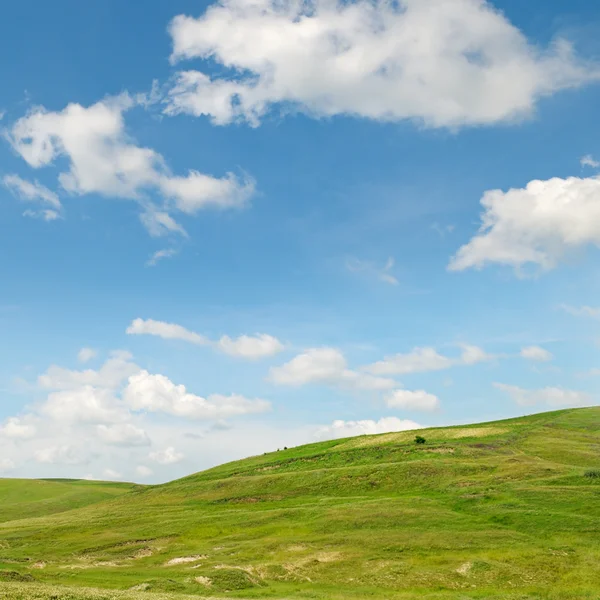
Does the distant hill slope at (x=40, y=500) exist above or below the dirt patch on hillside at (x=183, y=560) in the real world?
above

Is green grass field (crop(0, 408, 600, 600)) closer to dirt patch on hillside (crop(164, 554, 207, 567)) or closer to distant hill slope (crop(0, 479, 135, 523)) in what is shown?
dirt patch on hillside (crop(164, 554, 207, 567))

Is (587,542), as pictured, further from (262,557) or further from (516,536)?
(262,557)

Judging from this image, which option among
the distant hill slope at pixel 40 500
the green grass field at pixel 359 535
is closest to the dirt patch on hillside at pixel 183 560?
the green grass field at pixel 359 535

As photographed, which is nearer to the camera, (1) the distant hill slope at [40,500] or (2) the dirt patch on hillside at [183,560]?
(2) the dirt patch on hillside at [183,560]

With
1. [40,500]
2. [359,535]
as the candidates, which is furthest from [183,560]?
[40,500]

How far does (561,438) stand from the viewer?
5453 inches

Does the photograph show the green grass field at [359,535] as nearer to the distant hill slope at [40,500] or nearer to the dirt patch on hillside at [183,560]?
the dirt patch on hillside at [183,560]

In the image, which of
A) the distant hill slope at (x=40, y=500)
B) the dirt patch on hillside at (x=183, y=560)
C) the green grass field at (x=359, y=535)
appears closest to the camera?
the green grass field at (x=359, y=535)

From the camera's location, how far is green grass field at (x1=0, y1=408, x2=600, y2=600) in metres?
55.8

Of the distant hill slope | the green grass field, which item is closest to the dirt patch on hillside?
the green grass field

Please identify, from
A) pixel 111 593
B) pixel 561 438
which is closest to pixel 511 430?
pixel 561 438

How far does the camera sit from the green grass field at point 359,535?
55844 mm

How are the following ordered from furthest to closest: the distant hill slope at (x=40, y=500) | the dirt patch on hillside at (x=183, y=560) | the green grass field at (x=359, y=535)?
1. the distant hill slope at (x=40, y=500)
2. the dirt patch on hillside at (x=183, y=560)
3. the green grass field at (x=359, y=535)

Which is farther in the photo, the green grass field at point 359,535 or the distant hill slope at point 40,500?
the distant hill slope at point 40,500
